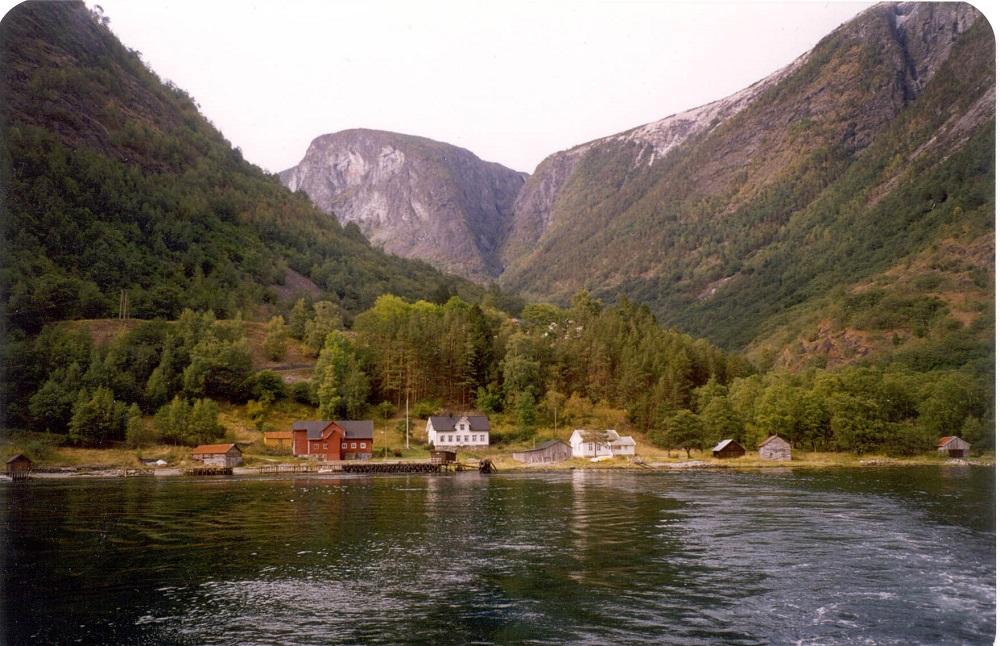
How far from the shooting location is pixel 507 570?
2673 cm

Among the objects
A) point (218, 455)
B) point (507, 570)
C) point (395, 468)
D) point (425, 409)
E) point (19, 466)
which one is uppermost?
point (425, 409)

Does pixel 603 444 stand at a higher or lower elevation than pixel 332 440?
lower

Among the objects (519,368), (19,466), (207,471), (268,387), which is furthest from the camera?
(519,368)

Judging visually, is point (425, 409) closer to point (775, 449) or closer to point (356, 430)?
point (356, 430)

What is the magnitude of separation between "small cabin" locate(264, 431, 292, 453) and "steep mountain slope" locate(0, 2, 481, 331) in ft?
134

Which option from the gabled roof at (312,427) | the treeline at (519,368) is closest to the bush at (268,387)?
the treeline at (519,368)

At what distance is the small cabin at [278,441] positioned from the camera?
94.1 m

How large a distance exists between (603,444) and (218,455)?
45366 millimetres

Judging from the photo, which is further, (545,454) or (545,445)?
(545,445)

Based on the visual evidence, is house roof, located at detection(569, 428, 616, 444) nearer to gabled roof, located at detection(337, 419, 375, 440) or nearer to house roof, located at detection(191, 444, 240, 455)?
gabled roof, located at detection(337, 419, 375, 440)

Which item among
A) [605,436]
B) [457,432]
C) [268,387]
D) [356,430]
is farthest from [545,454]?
[268,387]

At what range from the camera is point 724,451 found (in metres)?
90.8

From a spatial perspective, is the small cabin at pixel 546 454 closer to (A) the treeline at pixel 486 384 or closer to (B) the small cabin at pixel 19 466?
(A) the treeline at pixel 486 384

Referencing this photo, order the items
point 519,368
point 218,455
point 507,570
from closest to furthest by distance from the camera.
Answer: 1. point 507,570
2. point 218,455
3. point 519,368
